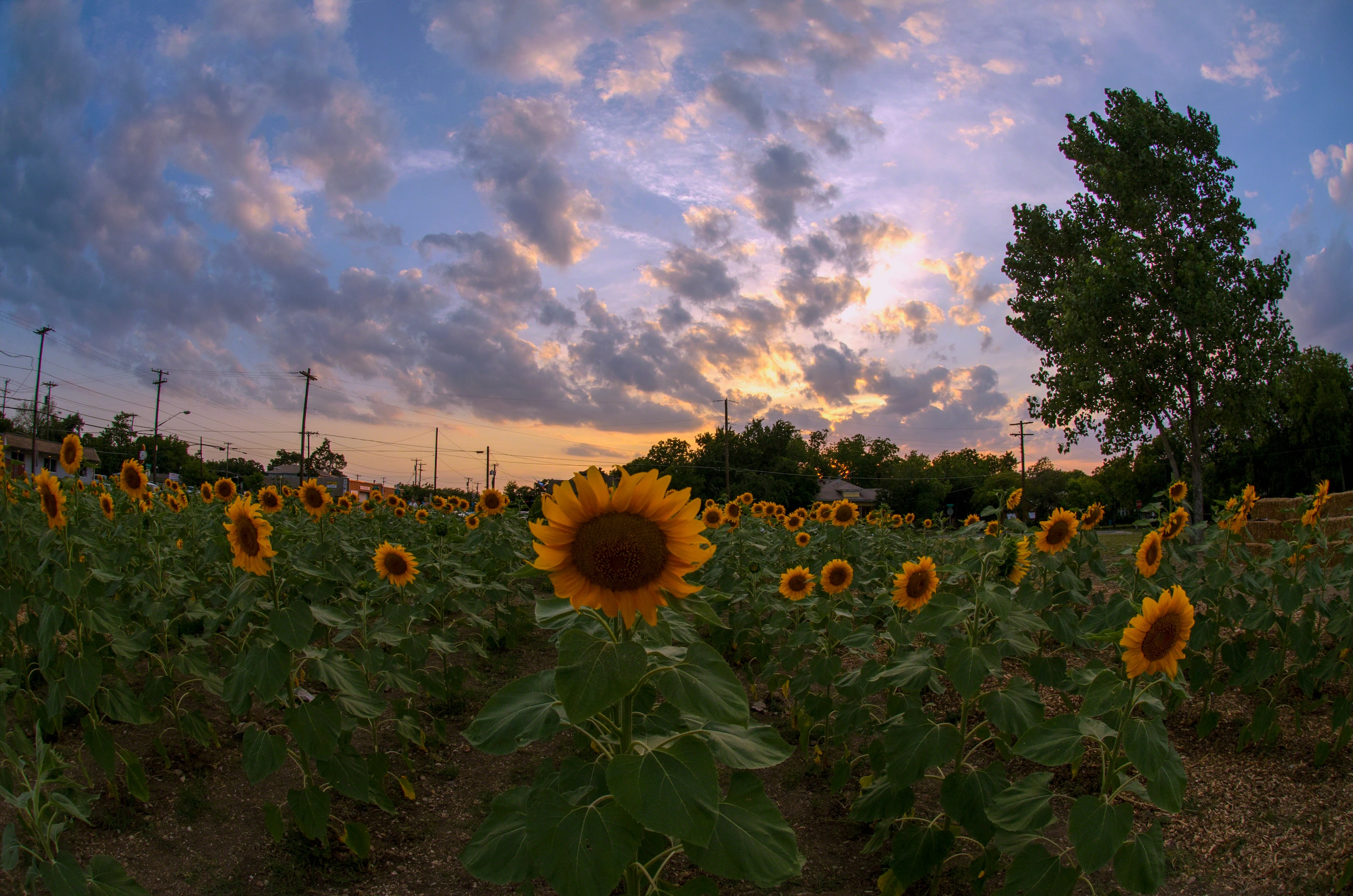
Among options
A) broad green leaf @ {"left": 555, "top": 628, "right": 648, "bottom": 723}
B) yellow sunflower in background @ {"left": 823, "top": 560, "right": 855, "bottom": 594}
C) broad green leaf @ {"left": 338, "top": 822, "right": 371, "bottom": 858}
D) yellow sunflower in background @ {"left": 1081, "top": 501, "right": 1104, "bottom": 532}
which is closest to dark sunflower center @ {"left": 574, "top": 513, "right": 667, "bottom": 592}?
broad green leaf @ {"left": 555, "top": 628, "right": 648, "bottom": 723}

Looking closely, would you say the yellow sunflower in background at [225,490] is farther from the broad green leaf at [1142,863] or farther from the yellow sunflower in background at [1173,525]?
the yellow sunflower in background at [1173,525]

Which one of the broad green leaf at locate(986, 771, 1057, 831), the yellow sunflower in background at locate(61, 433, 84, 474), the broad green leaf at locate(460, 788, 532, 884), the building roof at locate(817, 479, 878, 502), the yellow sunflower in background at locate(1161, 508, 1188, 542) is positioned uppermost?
the building roof at locate(817, 479, 878, 502)

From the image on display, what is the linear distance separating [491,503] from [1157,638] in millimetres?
5837

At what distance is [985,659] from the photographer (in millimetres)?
2902

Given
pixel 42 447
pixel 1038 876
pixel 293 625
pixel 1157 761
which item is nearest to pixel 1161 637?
pixel 1157 761

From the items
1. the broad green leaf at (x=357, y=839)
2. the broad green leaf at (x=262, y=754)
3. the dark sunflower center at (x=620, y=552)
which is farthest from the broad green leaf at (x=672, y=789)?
the broad green leaf at (x=357, y=839)

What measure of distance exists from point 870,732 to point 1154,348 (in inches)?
905

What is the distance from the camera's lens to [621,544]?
168 cm

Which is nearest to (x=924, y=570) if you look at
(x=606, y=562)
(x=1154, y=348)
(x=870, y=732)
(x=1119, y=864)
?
(x=870, y=732)

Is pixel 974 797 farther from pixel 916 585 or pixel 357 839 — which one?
pixel 357 839

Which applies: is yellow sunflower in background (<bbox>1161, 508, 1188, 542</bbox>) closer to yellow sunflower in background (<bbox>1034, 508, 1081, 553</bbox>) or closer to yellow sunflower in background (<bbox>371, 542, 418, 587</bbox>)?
yellow sunflower in background (<bbox>1034, 508, 1081, 553</bbox>)

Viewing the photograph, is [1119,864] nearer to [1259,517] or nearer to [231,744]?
[231,744]

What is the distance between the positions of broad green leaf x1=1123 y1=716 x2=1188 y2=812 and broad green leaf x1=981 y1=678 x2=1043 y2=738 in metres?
0.44

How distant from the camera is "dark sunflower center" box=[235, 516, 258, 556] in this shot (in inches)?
119
